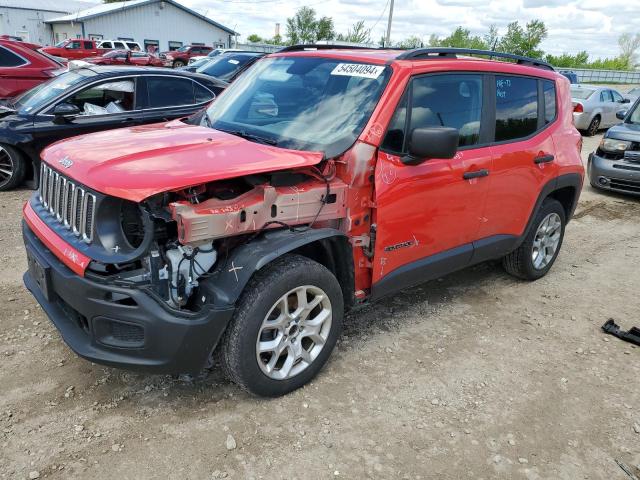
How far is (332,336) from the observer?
10.7 ft

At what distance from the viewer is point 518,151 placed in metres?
4.16

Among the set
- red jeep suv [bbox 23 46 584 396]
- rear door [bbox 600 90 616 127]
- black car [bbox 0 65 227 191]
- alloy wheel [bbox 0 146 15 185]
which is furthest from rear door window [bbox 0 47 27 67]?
rear door [bbox 600 90 616 127]

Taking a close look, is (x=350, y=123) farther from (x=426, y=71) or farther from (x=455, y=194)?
(x=455, y=194)

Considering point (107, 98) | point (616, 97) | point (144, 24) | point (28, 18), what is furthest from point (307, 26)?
point (107, 98)

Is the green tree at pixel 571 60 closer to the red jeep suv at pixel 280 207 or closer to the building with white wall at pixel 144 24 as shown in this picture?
the building with white wall at pixel 144 24

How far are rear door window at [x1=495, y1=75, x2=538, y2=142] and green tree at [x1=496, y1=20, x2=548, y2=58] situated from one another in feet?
148

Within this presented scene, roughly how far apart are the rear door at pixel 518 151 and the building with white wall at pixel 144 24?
47.7m

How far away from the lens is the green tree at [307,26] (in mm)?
50831

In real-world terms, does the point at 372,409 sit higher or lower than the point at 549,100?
lower

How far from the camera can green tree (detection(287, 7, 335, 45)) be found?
50831mm

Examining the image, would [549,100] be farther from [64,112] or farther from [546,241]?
[64,112]

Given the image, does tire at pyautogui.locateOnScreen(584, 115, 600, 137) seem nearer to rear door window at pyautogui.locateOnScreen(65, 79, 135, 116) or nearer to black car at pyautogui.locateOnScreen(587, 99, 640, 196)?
black car at pyautogui.locateOnScreen(587, 99, 640, 196)

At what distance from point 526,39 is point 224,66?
40.9 m

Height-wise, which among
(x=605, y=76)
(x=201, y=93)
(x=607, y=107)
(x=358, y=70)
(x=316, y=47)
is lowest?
(x=605, y=76)
